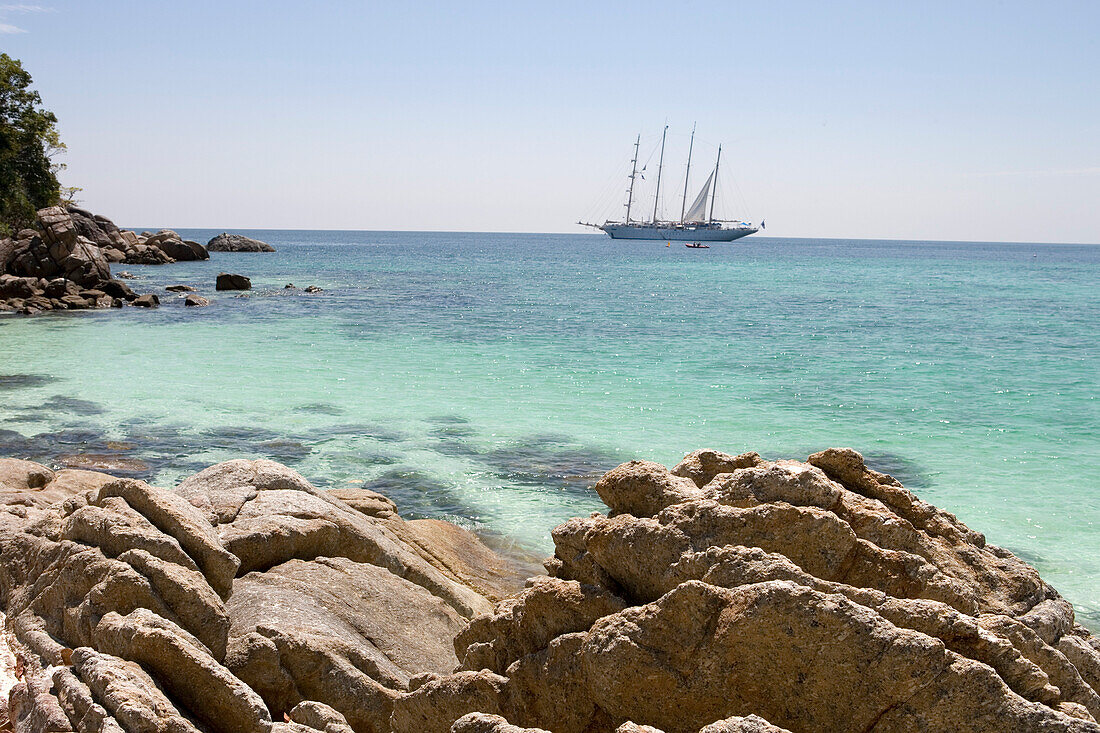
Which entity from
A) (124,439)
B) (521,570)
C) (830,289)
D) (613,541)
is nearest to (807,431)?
(521,570)

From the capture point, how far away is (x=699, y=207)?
15725 centimetres

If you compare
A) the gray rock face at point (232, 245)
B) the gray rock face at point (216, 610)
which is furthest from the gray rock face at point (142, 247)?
the gray rock face at point (216, 610)

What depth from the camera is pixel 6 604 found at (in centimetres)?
668

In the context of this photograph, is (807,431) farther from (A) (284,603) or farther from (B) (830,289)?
(B) (830,289)

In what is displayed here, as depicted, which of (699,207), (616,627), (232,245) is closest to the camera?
(616,627)

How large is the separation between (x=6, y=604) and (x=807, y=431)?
1603 cm

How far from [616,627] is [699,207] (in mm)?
157892

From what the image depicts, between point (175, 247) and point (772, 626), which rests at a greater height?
point (772, 626)

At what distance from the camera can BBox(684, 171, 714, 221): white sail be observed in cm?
15477

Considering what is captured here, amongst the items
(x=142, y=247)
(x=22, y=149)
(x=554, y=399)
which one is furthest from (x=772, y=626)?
(x=142, y=247)

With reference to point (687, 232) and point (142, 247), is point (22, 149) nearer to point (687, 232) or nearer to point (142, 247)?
point (142, 247)

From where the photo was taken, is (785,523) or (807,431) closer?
(785,523)

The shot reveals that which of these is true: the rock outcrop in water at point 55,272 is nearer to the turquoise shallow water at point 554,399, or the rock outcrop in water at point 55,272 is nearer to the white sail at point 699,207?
the turquoise shallow water at point 554,399

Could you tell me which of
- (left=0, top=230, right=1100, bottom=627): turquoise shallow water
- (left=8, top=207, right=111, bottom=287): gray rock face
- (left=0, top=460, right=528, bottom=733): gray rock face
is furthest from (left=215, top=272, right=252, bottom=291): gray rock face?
(left=0, top=460, right=528, bottom=733): gray rock face
